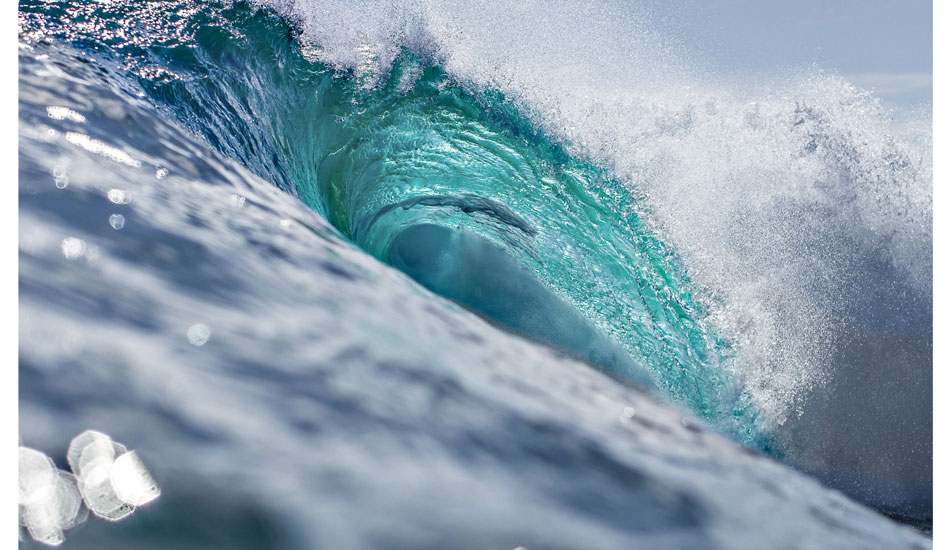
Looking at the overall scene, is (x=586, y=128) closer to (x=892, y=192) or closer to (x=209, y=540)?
(x=892, y=192)

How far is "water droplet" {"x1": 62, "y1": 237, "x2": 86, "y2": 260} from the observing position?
0.40 m

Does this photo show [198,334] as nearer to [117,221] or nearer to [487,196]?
[117,221]

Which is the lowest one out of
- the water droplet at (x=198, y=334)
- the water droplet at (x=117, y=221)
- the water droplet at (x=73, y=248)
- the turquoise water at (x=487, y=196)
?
the water droplet at (x=198, y=334)

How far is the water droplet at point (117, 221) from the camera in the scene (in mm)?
453

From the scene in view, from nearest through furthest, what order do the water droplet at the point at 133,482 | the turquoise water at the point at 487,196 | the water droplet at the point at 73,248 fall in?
the water droplet at the point at 133,482
the water droplet at the point at 73,248
the turquoise water at the point at 487,196

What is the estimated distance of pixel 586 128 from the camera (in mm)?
1935

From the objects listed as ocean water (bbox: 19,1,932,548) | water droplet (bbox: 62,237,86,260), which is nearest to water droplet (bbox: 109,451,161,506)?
ocean water (bbox: 19,1,932,548)

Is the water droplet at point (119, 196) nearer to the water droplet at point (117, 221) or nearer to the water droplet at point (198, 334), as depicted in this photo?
the water droplet at point (117, 221)

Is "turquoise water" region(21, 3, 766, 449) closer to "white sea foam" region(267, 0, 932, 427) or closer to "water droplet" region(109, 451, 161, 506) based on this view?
"white sea foam" region(267, 0, 932, 427)

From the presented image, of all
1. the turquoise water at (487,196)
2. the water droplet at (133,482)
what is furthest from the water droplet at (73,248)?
the turquoise water at (487,196)

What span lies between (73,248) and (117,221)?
0.19ft

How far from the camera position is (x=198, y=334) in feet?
1.18

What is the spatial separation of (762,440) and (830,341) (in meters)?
0.50
